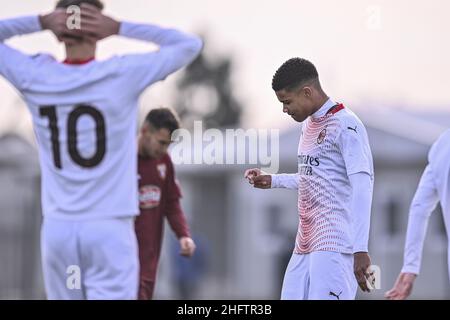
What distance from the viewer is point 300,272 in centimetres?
702

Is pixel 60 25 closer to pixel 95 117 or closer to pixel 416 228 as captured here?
pixel 95 117

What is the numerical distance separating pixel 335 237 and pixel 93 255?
1349 mm

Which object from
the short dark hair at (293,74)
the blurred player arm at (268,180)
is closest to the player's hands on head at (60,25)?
the short dark hair at (293,74)

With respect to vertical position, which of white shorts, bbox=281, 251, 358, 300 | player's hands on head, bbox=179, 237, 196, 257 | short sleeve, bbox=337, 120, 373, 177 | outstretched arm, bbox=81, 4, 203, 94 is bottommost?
player's hands on head, bbox=179, 237, 196, 257

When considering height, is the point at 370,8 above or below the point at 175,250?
above

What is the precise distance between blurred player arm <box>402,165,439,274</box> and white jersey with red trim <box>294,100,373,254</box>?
116 cm

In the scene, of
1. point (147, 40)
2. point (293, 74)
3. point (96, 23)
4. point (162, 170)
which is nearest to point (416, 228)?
point (293, 74)

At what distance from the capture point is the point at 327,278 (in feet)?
22.5

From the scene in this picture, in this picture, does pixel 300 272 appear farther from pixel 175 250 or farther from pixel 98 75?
pixel 175 250

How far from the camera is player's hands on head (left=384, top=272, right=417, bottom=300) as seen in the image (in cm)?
803

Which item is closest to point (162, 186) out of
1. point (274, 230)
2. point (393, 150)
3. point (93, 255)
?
point (93, 255)

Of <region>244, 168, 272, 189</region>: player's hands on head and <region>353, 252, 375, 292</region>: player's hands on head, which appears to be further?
<region>244, 168, 272, 189</region>: player's hands on head

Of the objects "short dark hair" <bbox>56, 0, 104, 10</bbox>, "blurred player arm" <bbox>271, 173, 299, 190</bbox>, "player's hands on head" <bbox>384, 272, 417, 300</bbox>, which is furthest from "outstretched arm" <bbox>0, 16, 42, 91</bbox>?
"player's hands on head" <bbox>384, 272, 417, 300</bbox>

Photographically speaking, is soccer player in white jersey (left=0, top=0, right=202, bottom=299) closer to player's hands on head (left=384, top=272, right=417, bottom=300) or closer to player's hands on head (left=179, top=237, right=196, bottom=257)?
player's hands on head (left=179, top=237, right=196, bottom=257)
